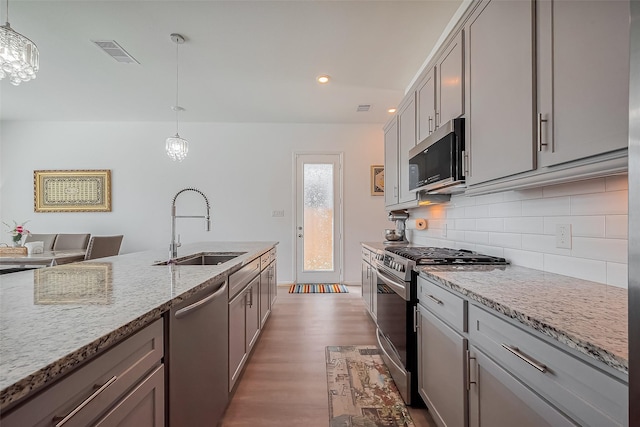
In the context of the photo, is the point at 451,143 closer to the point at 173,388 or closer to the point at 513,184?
the point at 513,184

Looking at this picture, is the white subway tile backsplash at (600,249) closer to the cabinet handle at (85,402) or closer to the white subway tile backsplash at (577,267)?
the white subway tile backsplash at (577,267)

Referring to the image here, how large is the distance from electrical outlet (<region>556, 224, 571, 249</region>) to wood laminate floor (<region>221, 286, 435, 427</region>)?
1177 millimetres

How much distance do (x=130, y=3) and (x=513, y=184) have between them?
2965 mm

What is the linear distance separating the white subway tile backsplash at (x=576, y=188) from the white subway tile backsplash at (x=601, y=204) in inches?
0.8

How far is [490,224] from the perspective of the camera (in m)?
1.91

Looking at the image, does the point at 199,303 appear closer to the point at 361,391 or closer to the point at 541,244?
the point at 361,391

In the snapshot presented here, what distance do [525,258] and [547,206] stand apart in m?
0.31

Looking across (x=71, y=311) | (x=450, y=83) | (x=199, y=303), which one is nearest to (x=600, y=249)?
(x=450, y=83)

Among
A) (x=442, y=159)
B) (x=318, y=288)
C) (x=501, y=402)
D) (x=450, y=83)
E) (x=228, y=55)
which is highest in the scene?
(x=228, y=55)

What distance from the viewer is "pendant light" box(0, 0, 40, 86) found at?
1.85 meters

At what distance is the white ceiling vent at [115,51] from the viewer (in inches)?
107

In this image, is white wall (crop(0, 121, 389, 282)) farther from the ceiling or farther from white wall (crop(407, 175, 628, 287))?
white wall (crop(407, 175, 628, 287))

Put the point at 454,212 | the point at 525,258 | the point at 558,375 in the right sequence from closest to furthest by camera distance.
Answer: the point at 558,375 → the point at 525,258 → the point at 454,212

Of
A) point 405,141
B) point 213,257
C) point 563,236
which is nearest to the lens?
point 563,236
